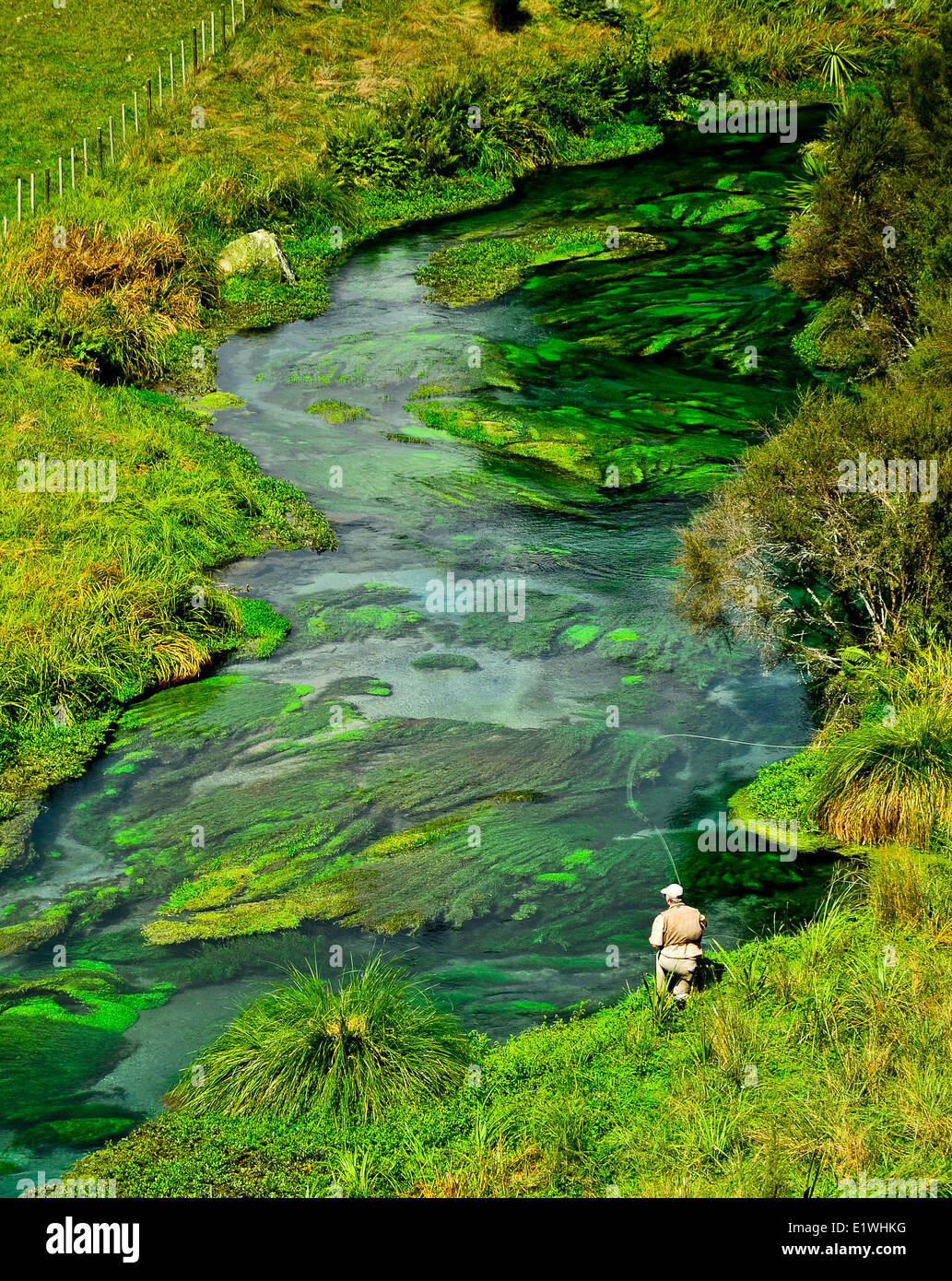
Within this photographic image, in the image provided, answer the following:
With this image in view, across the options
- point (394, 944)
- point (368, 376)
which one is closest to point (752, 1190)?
point (394, 944)

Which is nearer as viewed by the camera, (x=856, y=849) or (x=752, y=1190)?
(x=752, y=1190)

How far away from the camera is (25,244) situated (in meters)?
22.7

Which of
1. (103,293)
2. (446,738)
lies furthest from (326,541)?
(103,293)

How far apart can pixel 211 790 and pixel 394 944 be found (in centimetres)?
299

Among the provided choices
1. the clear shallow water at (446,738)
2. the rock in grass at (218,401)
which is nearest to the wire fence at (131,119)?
the rock in grass at (218,401)

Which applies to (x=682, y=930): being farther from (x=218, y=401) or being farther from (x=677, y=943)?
(x=218, y=401)

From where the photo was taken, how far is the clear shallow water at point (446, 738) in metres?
11.1

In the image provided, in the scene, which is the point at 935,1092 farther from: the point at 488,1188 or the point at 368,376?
the point at 368,376

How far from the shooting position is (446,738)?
1390cm

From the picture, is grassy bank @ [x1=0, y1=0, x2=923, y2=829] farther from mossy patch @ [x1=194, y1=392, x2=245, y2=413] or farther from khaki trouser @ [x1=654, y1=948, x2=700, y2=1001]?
khaki trouser @ [x1=654, y1=948, x2=700, y2=1001]

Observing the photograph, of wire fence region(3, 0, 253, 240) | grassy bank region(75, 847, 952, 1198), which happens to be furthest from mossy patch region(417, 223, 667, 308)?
grassy bank region(75, 847, 952, 1198)

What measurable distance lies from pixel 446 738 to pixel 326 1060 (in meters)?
5.23

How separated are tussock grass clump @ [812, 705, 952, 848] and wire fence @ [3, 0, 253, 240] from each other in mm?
17457

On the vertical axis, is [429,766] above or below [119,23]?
below
